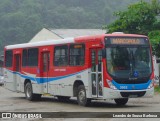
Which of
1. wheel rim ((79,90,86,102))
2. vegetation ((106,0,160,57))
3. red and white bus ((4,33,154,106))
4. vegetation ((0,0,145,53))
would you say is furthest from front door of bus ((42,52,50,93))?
vegetation ((0,0,145,53))

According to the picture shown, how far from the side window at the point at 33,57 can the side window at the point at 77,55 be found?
384cm

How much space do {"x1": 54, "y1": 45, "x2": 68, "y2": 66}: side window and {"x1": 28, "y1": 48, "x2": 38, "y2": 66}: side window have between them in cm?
224

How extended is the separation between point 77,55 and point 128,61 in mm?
2399

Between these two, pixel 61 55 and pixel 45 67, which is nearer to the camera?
pixel 61 55

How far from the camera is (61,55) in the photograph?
21.5m

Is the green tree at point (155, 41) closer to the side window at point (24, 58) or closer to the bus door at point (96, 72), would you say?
the side window at point (24, 58)

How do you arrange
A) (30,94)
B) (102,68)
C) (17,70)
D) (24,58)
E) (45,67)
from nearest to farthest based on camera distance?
(102,68), (45,67), (30,94), (24,58), (17,70)

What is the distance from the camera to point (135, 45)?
1923 centimetres

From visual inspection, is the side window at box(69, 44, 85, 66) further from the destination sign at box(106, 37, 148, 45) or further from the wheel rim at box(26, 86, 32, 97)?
the wheel rim at box(26, 86, 32, 97)

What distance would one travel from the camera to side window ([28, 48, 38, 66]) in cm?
2411

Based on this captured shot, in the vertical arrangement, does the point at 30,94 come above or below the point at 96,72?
below

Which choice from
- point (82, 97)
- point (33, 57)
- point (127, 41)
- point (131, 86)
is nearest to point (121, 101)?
point (82, 97)

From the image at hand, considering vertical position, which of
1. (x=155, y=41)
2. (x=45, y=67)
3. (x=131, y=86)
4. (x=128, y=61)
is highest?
(x=155, y=41)

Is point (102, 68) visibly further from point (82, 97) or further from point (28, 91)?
point (28, 91)
